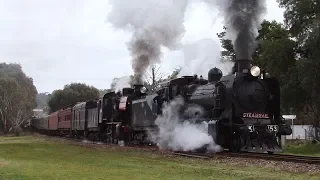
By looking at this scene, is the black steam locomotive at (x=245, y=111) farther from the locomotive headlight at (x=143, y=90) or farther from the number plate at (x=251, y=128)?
the locomotive headlight at (x=143, y=90)

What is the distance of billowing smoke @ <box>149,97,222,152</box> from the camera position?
63.0 ft

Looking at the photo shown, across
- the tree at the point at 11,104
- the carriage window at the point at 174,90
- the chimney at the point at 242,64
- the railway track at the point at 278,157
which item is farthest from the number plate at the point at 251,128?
the tree at the point at 11,104

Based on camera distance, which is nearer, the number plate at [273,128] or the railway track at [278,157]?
the railway track at [278,157]

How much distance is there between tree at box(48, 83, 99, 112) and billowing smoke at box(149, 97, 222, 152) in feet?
254

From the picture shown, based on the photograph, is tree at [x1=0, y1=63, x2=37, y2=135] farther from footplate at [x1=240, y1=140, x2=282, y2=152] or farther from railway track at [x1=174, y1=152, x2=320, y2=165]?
footplate at [x1=240, y1=140, x2=282, y2=152]

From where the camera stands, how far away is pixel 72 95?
98.9 meters

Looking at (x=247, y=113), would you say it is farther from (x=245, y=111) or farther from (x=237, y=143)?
(x=237, y=143)

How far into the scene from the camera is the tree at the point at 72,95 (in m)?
99.0

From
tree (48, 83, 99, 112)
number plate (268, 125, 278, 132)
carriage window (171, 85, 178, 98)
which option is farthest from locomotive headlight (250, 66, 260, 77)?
tree (48, 83, 99, 112)

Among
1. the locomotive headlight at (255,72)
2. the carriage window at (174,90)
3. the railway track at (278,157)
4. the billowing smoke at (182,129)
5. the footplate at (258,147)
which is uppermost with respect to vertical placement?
the locomotive headlight at (255,72)

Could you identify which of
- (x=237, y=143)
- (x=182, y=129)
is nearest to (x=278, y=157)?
(x=237, y=143)

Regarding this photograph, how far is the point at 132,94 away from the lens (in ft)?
96.4

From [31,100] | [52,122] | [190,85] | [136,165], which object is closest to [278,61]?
[190,85]

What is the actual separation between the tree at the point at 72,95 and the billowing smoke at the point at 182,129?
3051 inches
